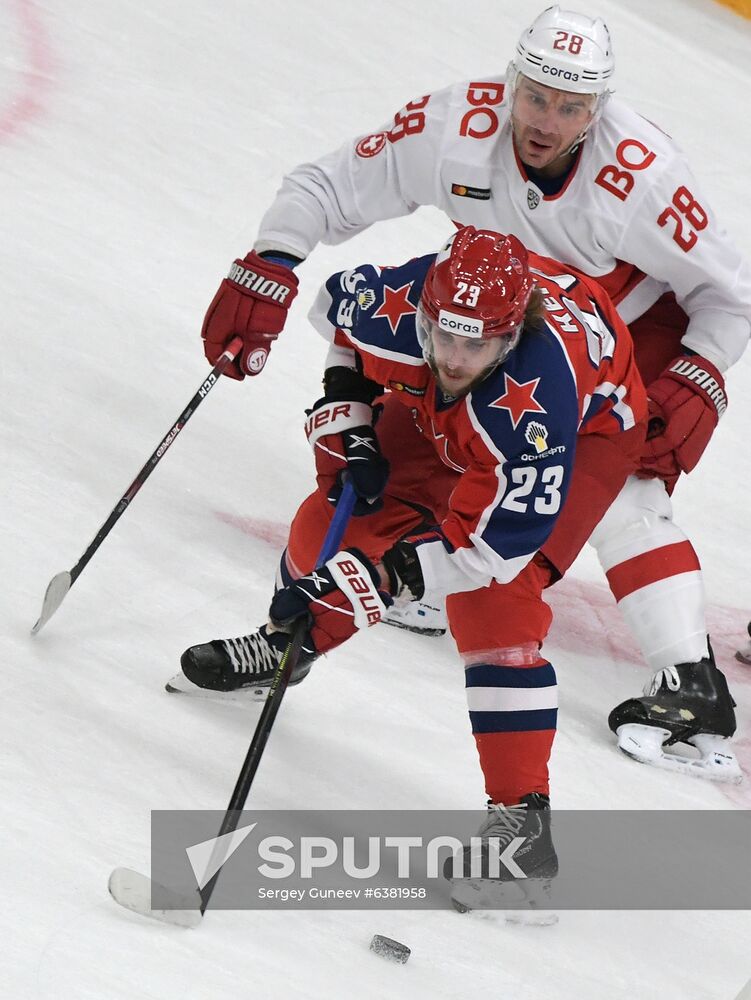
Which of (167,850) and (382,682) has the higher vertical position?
(167,850)

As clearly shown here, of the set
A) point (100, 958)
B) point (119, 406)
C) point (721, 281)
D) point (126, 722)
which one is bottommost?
point (119, 406)

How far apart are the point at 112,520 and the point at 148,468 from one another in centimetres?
16

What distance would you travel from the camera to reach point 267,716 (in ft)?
8.00

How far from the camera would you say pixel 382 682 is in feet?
10.2

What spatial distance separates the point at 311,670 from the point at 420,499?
Answer: 427 mm

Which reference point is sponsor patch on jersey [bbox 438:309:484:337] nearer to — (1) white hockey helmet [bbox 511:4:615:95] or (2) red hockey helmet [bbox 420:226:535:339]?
(2) red hockey helmet [bbox 420:226:535:339]

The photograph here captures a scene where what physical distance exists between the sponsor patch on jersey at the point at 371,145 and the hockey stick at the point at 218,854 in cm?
126

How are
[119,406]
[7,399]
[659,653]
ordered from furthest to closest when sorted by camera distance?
[119,406] → [7,399] → [659,653]

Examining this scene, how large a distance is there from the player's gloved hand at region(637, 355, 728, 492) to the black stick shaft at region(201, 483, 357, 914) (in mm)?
760

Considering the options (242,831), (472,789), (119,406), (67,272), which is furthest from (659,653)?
(67,272)

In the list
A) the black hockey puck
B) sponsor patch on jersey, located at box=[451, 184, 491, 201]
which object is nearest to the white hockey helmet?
sponsor patch on jersey, located at box=[451, 184, 491, 201]

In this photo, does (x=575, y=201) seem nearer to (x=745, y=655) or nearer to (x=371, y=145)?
(x=371, y=145)

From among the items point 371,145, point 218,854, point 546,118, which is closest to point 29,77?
point 371,145

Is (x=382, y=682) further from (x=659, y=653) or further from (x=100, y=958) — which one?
(x=100, y=958)
